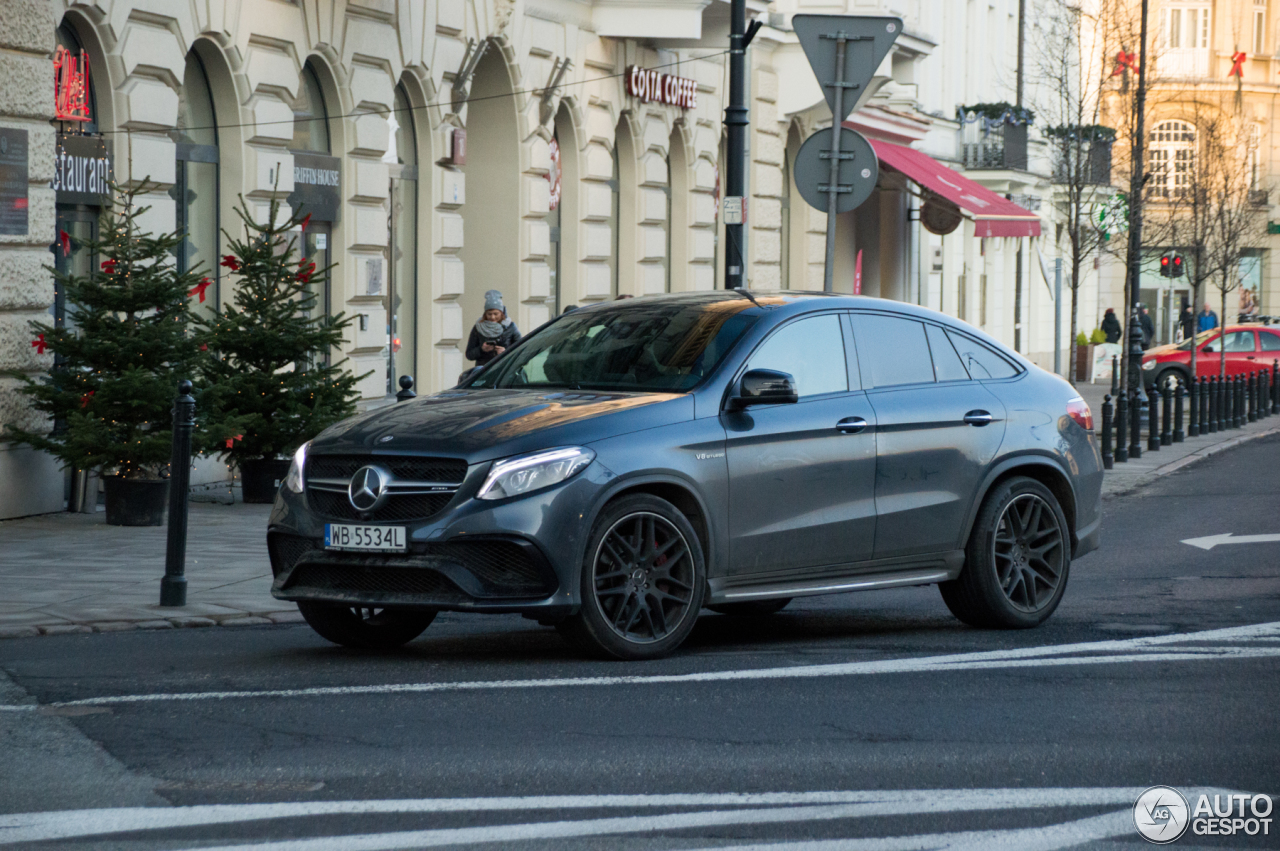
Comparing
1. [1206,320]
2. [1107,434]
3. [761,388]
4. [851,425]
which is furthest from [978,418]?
[1206,320]

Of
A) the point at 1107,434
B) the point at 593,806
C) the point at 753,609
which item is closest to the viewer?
the point at 593,806

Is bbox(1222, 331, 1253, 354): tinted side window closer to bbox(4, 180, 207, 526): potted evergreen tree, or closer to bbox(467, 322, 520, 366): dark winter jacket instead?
bbox(467, 322, 520, 366): dark winter jacket

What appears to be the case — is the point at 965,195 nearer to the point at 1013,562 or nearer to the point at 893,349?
the point at 1013,562

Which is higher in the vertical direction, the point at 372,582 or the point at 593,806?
the point at 372,582

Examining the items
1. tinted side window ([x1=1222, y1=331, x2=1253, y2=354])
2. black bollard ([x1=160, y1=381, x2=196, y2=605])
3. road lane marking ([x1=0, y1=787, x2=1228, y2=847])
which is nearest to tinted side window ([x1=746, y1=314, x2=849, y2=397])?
black bollard ([x1=160, y1=381, x2=196, y2=605])

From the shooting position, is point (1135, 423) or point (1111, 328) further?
point (1111, 328)

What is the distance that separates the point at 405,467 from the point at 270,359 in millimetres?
7393

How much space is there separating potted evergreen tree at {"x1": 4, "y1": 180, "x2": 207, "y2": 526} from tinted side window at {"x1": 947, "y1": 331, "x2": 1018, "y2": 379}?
5.88 meters

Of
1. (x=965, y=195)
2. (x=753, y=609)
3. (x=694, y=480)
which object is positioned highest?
(x=965, y=195)

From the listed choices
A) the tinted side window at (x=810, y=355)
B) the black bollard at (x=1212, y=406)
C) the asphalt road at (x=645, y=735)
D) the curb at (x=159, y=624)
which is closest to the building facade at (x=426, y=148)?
the curb at (x=159, y=624)

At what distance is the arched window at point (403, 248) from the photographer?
2047 centimetres

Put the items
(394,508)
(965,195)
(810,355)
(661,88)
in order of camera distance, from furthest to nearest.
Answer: (965,195) → (661,88) → (810,355) → (394,508)

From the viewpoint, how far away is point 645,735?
6535 mm

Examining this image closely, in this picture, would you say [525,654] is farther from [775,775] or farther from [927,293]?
[927,293]
